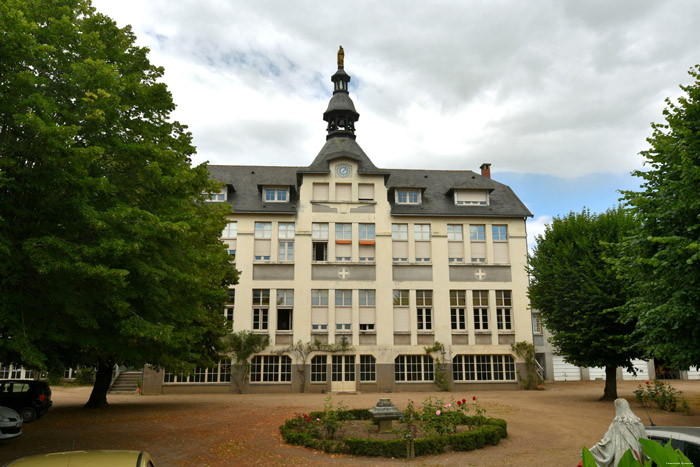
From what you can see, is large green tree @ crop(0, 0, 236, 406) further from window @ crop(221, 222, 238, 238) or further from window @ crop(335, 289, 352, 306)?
window @ crop(221, 222, 238, 238)

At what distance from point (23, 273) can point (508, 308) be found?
1179 inches

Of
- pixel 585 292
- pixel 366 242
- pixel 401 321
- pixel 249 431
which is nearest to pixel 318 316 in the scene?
pixel 401 321

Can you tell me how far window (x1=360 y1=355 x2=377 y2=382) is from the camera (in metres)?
33.3

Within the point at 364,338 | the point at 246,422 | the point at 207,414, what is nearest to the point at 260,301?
the point at 364,338

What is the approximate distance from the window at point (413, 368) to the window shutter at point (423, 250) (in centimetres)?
664

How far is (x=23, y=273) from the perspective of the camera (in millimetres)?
10867

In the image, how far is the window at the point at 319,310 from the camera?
33.8 metres

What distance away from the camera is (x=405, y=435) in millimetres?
12797

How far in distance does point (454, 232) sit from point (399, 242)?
3.91 metres

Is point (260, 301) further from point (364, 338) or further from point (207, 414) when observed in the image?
point (207, 414)

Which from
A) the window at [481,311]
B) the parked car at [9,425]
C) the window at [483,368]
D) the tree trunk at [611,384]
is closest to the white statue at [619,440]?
the parked car at [9,425]

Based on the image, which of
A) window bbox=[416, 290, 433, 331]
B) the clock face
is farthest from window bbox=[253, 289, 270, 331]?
window bbox=[416, 290, 433, 331]

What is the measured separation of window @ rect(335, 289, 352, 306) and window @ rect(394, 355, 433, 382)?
4.85 meters

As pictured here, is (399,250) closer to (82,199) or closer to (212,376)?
(212,376)
